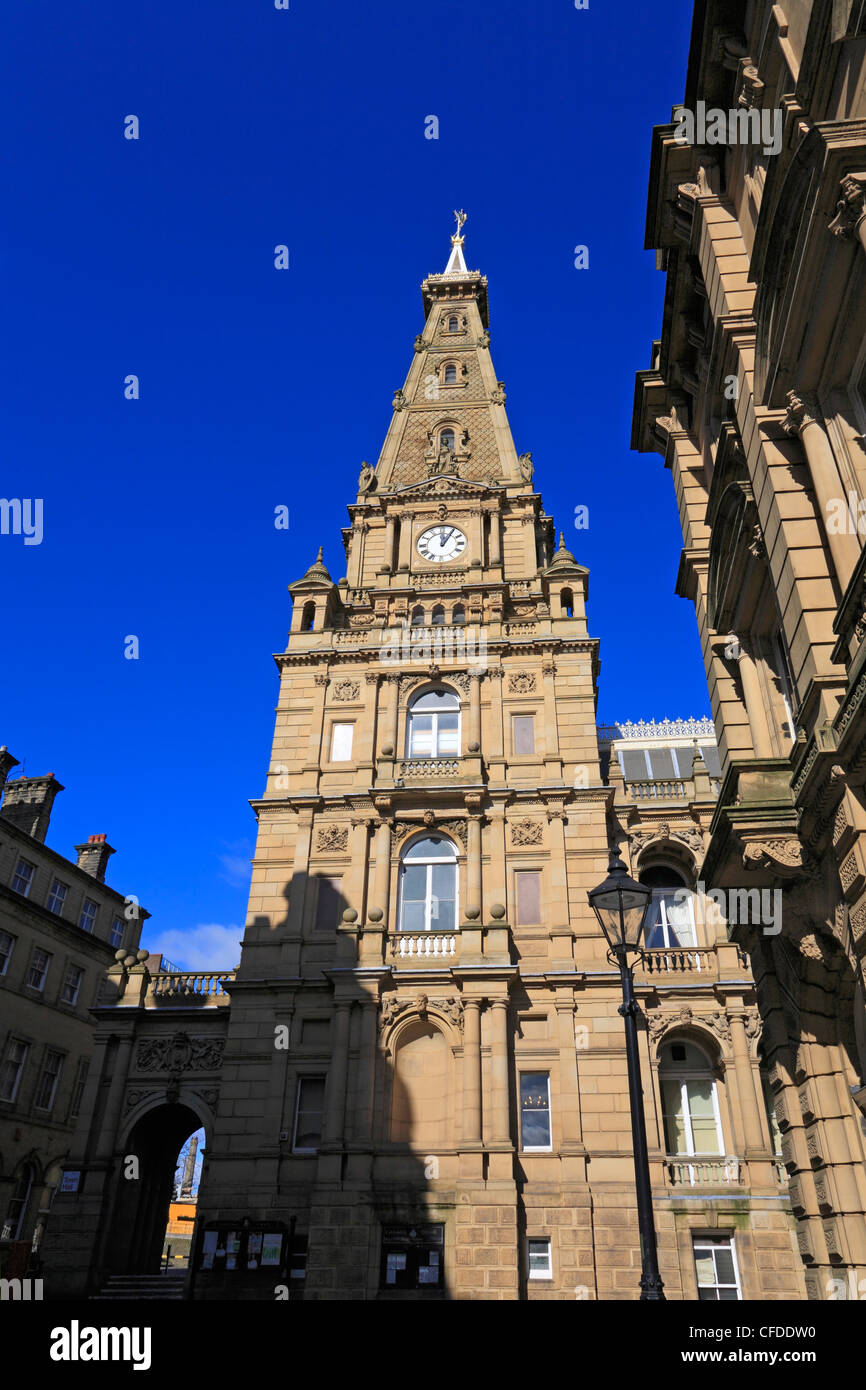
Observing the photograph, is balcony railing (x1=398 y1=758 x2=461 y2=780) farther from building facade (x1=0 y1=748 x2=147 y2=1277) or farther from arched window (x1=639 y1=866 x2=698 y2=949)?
building facade (x1=0 y1=748 x2=147 y2=1277)

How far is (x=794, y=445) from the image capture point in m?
11.9

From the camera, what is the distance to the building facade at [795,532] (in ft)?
32.1

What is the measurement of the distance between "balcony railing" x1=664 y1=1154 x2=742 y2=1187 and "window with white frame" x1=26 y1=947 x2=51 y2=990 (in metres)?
29.0

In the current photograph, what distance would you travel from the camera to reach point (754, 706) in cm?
1423

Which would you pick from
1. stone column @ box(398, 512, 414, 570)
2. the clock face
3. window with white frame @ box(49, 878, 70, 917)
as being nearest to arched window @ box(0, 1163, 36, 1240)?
window with white frame @ box(49, 878, 70, 917)

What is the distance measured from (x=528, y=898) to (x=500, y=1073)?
18.0ft

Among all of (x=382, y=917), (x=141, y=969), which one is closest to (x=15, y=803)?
(x=141, y=969)

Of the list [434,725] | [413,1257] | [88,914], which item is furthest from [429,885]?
[88,914]

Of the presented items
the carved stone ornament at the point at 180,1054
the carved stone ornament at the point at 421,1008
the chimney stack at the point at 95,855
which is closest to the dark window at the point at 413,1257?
the carved stone ornament at the point at 421,1008

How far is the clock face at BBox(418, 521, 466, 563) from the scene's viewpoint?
120ft

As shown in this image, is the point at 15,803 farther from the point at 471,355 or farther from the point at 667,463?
the point at 667,463

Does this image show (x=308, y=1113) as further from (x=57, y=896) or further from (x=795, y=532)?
(x=57, y=896)

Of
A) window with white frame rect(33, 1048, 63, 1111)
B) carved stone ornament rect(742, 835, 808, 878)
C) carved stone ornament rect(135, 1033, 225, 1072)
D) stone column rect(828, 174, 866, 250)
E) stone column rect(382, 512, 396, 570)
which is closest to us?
stone column rect(828, 174, 866, 250)

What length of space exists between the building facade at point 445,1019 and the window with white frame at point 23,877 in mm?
14174
